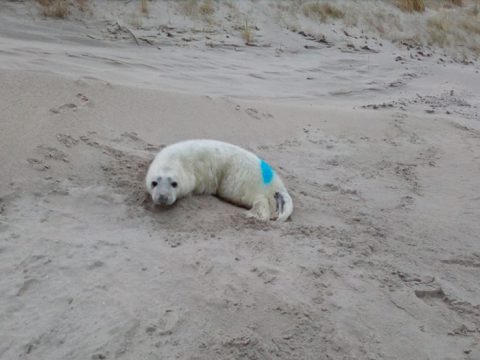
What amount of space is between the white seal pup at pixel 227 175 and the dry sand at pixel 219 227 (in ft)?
0.58

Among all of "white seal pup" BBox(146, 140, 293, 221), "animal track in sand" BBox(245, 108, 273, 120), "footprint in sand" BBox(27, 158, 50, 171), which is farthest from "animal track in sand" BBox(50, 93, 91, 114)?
"animal track in sand" BBox(245, 108, 273, 120)

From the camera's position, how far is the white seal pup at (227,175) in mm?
4898

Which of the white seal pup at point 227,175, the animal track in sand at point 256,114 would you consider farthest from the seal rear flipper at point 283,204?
the animal track in sand at point 256,114

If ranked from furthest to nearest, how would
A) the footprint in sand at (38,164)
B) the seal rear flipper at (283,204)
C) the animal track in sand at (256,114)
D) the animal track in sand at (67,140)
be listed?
the animal track in sand at (256,114) < the animal track in sand at (67,140) < the seal rear flipper at (283,204) < the footprint in sand at (38,164)

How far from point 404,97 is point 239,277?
6.35m

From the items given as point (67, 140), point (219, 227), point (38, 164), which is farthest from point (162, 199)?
point (67, 140)

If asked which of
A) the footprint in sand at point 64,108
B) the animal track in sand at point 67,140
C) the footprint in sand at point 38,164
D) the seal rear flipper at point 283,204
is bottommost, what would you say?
the seal rear flipper at point 283,204

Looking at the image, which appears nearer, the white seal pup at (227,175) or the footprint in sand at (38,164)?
the footprint in sand at (38,164)

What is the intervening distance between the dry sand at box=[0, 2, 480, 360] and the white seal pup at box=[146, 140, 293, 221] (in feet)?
0.58

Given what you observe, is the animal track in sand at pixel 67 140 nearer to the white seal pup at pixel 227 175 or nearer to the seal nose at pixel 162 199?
the white seal pup at pixel 227 175

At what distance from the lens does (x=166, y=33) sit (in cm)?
987

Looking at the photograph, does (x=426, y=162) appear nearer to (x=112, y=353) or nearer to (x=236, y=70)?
(x=236, y=70)

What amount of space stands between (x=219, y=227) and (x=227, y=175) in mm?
1014

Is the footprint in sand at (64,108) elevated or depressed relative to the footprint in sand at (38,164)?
elevated
